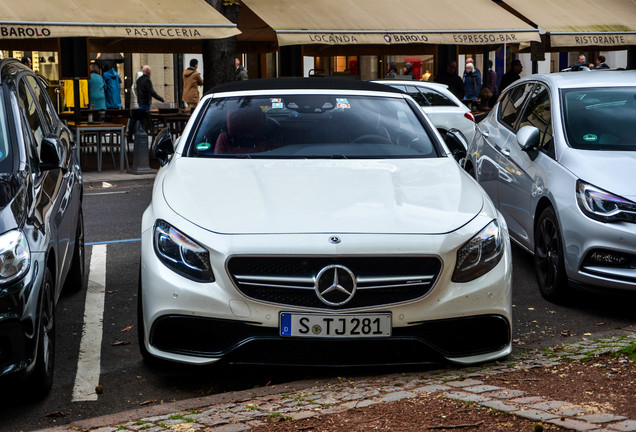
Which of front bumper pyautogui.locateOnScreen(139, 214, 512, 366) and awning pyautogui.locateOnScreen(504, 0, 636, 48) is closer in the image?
front bumper pyautogui.locateOnScreen(139, 214, 512, 366)

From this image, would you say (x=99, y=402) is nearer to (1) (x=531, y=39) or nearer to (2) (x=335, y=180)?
(2) (x=335, y=180)

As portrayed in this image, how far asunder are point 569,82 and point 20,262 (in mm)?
5108

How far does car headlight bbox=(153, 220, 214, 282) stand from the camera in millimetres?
5102

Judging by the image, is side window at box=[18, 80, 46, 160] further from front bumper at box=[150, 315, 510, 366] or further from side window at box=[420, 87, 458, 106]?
side window at box=[420, 87, 458, 106]

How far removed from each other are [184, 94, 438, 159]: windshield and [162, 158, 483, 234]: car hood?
0.21m

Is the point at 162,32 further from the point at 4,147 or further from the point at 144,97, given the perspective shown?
the point at 4,147

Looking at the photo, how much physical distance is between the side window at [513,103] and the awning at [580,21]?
558 inches

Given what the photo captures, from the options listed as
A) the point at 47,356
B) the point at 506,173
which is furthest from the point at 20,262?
the point at 506,173

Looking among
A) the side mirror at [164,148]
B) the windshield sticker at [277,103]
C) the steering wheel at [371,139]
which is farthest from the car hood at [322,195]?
the windshield sticker at [277,103]

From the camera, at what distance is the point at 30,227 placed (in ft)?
16.7

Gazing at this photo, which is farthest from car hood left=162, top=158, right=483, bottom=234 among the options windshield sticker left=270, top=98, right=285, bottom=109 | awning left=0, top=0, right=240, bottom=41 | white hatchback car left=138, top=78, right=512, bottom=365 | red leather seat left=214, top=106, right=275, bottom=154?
awning left=0, top=0, right=240, bottom=41

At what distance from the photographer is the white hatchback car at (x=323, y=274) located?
5059 millimetres

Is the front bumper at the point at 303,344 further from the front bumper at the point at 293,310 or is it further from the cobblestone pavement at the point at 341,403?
the cobblestone pavement at the point at 341,403

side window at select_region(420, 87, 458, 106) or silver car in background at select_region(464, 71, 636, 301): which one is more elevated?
silver car in background at select_region(464, 71, 636, 301)
